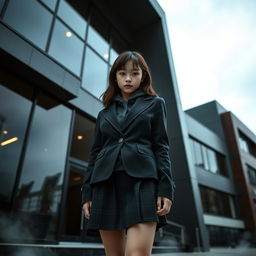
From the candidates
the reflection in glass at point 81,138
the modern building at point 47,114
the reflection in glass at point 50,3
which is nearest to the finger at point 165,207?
the modern building at point 47,114

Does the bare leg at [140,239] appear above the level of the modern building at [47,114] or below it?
below

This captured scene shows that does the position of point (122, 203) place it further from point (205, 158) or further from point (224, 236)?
point (224, 236)

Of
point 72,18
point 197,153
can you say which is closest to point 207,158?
point 197,153

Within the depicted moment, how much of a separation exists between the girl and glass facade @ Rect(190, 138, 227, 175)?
13236 mm

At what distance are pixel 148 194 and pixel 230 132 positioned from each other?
1988 cm

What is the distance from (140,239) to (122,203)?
0.21 meters

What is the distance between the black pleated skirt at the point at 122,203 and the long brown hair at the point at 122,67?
0.59m

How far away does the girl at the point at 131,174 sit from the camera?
1092 mm

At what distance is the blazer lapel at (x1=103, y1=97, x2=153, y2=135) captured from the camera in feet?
4.36

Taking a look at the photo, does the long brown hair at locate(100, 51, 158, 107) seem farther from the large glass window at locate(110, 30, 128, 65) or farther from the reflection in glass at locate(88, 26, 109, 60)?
the large glass window at locate(110, 30, 128, 65)

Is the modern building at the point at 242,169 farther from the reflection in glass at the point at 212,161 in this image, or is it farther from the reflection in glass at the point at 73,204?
the reflection in glass at the point at 73,204

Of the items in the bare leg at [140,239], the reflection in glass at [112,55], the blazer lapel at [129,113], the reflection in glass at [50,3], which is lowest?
the bare leg at [140,239]

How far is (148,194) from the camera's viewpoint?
44.2 inches

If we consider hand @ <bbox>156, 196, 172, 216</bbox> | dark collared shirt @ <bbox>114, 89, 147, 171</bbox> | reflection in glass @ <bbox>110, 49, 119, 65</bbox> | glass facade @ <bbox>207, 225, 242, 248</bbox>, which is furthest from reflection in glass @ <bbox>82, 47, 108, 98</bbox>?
glass facade @ <bbox>207, 225, 242, 248</bbox>
